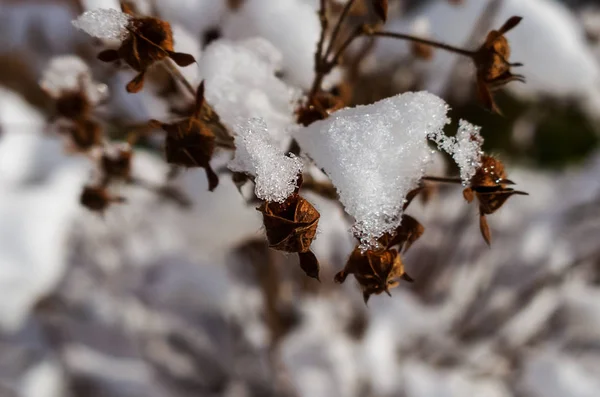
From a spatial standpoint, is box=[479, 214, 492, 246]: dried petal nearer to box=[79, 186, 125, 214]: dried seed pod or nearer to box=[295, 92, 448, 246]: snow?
box=[295, 92, 448, 246]: snow

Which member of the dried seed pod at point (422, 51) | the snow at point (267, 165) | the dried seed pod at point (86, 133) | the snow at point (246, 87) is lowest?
the dried seed pod at point (86, 133)

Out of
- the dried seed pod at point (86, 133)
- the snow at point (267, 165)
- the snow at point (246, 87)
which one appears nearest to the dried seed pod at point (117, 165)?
the dried seed pod at point (86, 133)

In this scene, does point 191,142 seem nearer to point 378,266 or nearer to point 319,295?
point 378,266

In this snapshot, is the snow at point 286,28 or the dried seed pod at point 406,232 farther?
the snow at point 286,28

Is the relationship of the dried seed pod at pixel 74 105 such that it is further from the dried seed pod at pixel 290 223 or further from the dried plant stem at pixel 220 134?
the dried seed pod at pixel 290 223

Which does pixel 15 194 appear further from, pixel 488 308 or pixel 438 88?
pixel 488 308

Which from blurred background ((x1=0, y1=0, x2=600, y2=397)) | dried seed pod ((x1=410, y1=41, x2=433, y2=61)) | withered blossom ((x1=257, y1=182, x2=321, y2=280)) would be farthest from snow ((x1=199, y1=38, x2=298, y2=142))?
blurred background ((x1=0, y1=0, x2=600, y2=397))

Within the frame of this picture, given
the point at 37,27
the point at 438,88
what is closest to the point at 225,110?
the point at 438,88

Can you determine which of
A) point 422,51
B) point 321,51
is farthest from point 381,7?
point 422,51
